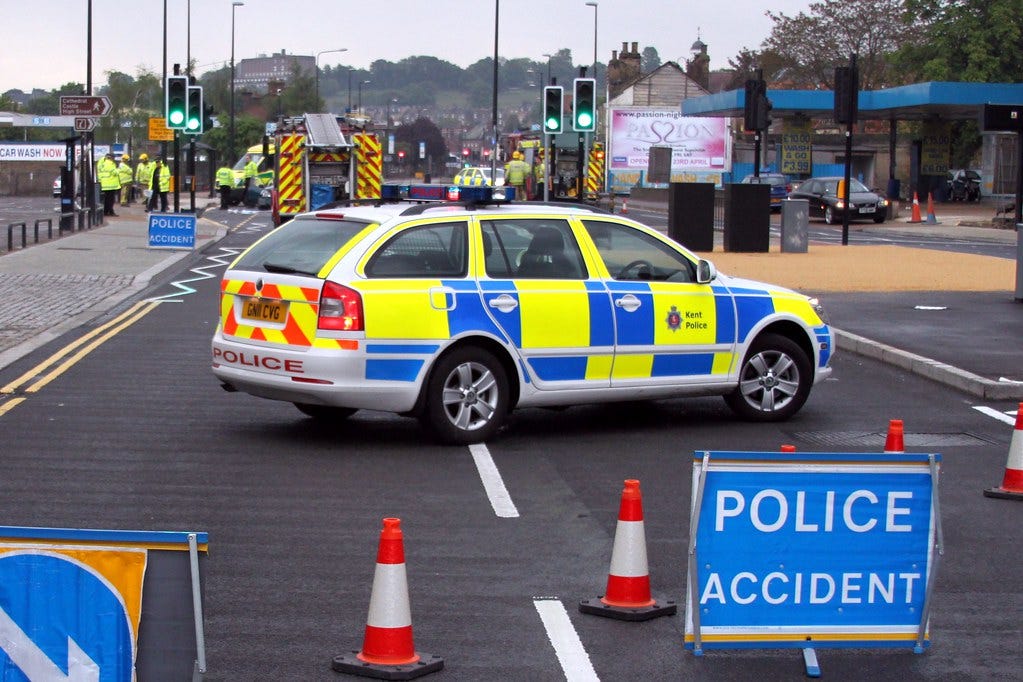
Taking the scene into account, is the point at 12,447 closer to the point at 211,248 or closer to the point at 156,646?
the point at 156,646

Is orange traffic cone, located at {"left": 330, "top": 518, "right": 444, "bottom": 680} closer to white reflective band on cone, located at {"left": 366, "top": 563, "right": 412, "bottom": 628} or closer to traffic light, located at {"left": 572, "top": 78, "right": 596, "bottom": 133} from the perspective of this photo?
white reflective band on cone, located at {"left": 366, "top": 563, "right": 412, "bottom": 628}

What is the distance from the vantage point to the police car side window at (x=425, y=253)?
10055 mm

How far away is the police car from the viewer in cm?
987

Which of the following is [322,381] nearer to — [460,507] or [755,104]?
[460,507]

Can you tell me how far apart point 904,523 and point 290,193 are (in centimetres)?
2843

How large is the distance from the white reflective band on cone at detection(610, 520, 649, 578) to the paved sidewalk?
719 cm

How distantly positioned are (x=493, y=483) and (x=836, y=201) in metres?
39.5

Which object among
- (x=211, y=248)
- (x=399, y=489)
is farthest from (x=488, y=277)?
(x=211, y=248)

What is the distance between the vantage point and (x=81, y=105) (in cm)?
3388

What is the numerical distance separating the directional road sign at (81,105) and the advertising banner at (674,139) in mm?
42899

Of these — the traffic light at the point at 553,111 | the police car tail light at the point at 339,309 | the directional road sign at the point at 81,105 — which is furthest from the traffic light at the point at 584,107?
the police car tail light at the point at 339,309

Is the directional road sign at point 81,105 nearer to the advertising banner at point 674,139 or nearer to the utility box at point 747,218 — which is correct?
the utility box at point 747,218

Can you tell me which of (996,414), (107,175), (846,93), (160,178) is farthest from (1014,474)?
(107,175)

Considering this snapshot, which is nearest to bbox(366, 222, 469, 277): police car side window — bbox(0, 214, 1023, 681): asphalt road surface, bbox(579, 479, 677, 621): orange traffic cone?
bbox(0, 214, 1023, 681): asphalt road surface
